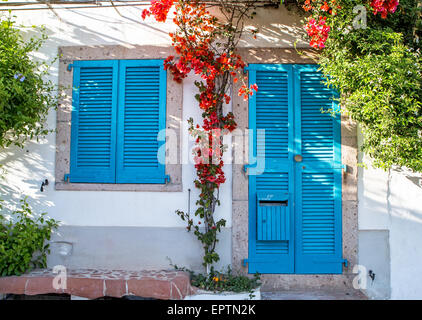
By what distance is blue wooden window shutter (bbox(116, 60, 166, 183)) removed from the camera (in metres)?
4.68

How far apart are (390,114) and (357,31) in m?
0.94

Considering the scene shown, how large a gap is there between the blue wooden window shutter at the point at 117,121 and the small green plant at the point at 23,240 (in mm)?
673

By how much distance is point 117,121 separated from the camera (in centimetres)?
A: 475

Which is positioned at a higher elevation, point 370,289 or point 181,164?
point 181,164

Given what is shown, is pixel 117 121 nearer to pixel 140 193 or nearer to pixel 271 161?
pixel 140 193

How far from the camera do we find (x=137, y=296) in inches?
166

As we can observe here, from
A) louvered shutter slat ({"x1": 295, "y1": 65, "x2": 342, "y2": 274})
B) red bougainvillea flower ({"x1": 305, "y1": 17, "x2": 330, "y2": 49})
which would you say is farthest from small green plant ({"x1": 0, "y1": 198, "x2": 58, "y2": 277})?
red bougainvillea flower ({"x1": 305, "y1": 17, "x2": 330, "y2": 49})

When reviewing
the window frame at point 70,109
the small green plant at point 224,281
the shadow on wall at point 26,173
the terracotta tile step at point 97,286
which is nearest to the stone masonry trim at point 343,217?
the small green plant at point 224,281

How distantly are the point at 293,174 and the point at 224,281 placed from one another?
1508 mm

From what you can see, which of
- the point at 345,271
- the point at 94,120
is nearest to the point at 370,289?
the point at 345,271

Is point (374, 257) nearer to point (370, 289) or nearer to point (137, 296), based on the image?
point (370, 289)

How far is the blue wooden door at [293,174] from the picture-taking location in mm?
4504

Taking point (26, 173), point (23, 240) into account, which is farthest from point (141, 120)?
point (23, 240)

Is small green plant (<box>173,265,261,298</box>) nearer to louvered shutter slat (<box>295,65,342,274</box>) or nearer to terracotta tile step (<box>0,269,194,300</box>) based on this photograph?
terracotta tile step (<box>0,269,194,300</box>)
